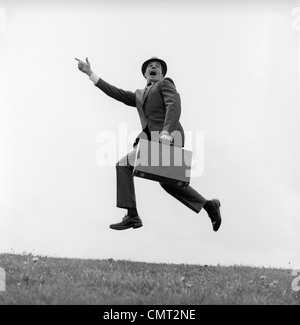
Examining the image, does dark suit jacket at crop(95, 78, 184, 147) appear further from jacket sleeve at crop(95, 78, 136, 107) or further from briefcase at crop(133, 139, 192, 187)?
briefcase at crop(133, 139, 192, 187)

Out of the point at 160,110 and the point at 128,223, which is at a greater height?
the point at 160,110

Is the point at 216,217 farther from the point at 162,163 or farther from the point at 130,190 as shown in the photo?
the point at 162,163

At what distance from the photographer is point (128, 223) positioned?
20.3ft

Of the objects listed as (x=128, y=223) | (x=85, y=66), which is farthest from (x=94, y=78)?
(x=128, y=223)

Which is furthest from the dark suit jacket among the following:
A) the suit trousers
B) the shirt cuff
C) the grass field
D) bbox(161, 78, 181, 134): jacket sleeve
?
the grass field

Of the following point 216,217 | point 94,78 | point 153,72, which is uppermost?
point 153,72

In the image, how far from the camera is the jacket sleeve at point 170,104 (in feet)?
19.8

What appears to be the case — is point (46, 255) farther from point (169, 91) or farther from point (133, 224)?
point (169, 91)

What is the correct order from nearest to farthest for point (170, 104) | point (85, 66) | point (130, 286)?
point (130, 286), point (170, 104), point (85, 66)

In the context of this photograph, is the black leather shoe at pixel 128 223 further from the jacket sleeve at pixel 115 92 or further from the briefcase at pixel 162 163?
the jacket sleeve at pixel 115 92

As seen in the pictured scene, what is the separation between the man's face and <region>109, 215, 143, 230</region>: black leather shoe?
7.15 feet

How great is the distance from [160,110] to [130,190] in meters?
1.25
